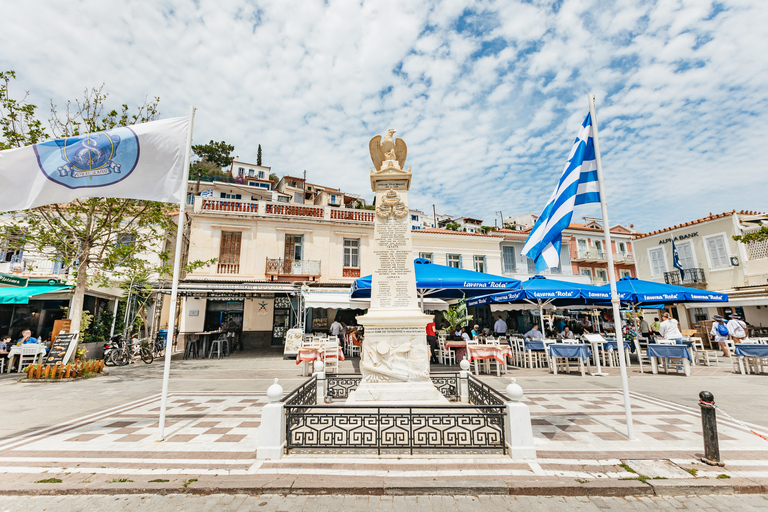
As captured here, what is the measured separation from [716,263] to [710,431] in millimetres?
23298

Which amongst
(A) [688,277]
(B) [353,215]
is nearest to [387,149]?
(B) [353,215]

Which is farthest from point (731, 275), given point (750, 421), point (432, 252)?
point (750, 421)

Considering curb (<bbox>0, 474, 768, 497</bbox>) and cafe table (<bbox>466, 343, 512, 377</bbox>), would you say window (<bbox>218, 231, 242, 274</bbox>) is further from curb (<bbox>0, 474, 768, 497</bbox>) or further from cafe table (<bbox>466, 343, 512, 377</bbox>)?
curb (<bbox>0, 474, 768, 497</bbox>)

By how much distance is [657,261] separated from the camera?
23.8 metres

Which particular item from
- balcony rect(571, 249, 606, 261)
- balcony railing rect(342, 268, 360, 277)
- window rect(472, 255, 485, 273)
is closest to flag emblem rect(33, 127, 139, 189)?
balcony railing rect(342, 268, 360, 277)

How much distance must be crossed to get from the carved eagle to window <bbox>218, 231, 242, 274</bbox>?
14.0 meters

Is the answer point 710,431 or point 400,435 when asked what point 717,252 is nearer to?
point 710,431

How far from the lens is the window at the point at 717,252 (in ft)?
66.1

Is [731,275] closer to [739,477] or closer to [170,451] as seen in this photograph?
[739,477]

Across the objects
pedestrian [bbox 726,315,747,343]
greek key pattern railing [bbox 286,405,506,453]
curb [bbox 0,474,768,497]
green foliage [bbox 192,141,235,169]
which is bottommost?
curb [bbox 0,474,768,497]

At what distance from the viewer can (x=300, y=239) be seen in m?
20.2

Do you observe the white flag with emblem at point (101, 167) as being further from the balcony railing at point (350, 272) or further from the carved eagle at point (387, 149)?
the balcony railing at point (350, 272)

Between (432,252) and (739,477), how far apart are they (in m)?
19.4

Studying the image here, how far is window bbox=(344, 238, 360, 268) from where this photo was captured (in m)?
20.7
